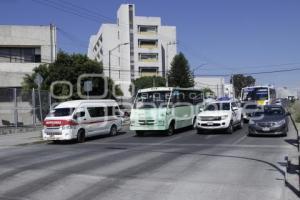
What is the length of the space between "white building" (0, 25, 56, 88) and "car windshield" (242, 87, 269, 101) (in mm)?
18621

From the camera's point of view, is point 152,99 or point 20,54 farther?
point 20,54

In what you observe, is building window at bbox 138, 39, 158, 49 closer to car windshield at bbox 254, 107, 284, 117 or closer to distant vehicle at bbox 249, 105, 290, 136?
car windshield at bbox 254, 107, 284, 117

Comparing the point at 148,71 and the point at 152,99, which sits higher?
the point at 148,71

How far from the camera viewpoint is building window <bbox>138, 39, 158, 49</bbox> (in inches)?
3627

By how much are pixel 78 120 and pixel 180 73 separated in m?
61.4

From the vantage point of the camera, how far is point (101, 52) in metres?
101

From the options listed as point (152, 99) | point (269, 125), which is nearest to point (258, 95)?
point (152, 99)

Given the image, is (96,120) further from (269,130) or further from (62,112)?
(269,130)

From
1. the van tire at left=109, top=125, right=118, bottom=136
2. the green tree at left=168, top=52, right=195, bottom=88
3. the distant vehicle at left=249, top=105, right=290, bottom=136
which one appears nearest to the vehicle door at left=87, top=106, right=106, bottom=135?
the van tire at left=109, top=125, right=118, bottom=136

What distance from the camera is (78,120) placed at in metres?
22.4

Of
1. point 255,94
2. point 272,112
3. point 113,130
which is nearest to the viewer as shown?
point 272,112

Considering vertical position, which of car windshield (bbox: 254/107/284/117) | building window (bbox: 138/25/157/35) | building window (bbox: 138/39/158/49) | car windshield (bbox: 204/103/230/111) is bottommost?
car windshield (bbox: 254/107/284/117)

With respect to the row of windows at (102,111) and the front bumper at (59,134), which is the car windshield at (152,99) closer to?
the row of windows at (102,111)

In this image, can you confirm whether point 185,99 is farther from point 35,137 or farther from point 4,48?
point 4,48
